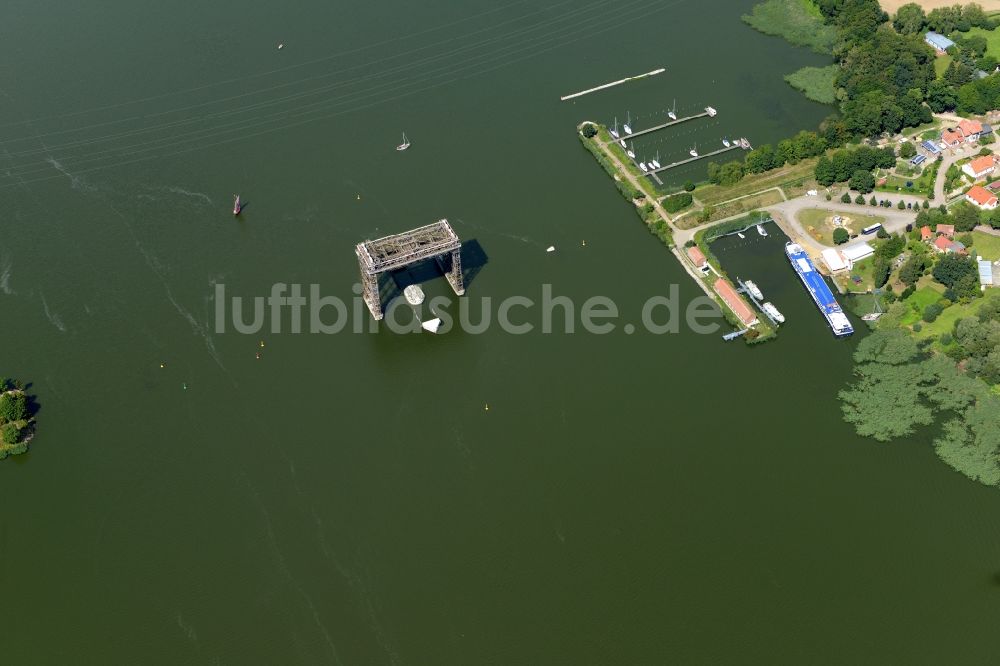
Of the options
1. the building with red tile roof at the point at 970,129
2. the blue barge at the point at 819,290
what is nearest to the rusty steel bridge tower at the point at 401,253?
the blue barge at the point at 819,290

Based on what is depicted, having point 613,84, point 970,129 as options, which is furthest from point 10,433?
point 970,129

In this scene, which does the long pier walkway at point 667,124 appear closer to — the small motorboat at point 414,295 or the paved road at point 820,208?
the paved road at point 820,208

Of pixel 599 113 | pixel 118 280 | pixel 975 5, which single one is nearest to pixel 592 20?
pixel 599 113

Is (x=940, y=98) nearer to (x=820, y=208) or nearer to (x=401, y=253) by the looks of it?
(x=820, y=208)

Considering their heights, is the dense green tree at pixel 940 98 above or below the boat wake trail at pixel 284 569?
above

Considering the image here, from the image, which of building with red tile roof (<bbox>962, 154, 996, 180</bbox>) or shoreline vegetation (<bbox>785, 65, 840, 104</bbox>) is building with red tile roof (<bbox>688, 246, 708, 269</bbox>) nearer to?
building with red tile roof (<bbox>962, 154, 996, 180</bbox>)

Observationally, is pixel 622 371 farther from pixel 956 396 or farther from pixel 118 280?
pixel 118 280
